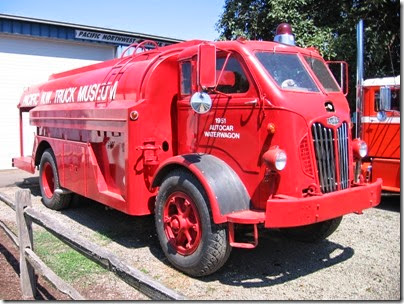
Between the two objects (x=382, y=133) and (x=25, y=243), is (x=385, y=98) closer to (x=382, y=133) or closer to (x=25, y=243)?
(x=382, y=133)

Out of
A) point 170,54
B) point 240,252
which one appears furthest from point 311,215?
point 170,54

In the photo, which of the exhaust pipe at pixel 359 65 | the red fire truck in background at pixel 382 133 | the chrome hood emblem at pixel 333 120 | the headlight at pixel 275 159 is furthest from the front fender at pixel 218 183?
the red fire truck in background at pixel 382 133

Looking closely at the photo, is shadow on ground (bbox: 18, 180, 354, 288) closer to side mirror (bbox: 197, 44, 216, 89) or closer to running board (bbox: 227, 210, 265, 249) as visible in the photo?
running board (bbox: 227, 210, 265, 249)

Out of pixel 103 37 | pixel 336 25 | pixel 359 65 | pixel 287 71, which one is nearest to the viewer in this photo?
pixel 287 71

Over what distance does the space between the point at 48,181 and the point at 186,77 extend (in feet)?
13.4

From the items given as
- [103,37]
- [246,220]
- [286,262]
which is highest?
[103,37]

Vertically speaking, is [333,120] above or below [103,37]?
below

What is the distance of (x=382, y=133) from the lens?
8008 millimetres

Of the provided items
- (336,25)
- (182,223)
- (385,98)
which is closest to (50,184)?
(182,223)

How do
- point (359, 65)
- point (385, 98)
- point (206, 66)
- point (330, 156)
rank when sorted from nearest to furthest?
point (206, 66), point (330, 156), point (359, 65), point (385, 98)

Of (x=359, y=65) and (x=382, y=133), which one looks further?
(x=382, y=133)

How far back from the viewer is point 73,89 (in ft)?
23.6

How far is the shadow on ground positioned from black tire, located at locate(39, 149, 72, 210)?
1.80 ft

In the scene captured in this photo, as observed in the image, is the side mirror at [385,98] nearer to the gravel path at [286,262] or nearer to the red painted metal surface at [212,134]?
the gravel path at [286,262]
